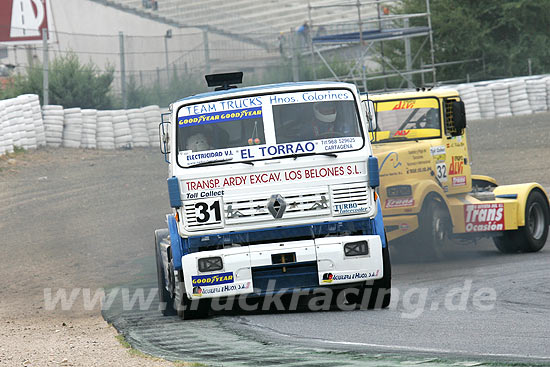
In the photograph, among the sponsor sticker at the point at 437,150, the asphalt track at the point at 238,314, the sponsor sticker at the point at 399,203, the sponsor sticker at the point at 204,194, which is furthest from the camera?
the sponsor sticker at the point at 437,150

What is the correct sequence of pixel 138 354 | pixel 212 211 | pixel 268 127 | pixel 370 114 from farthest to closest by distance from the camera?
pixel 370 114, pixel 268 127, pixel 212 211, pixel 138 354

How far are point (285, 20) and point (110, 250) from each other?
34060 millimetres

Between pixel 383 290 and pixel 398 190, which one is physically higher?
pixel 398 190

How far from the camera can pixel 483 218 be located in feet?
44.3

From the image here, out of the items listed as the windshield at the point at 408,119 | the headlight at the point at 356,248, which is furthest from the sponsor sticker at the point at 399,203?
the headlight at the point at 356,248

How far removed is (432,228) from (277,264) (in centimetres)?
429

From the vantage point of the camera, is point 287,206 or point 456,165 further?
point 456,165

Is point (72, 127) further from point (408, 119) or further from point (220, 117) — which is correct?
point (220, 117)

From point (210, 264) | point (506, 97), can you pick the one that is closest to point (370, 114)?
point (210, 264)

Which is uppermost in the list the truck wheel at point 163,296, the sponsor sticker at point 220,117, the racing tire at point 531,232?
the sponsor sticker at point 220,117

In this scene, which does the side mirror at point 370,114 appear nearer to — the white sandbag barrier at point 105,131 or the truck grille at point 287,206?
the truck grille at point 287,206

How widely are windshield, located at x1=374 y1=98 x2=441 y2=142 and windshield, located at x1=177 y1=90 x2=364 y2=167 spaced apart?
388 cm

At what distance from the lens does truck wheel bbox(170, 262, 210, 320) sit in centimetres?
933

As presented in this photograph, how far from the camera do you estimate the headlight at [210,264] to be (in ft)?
29.8
